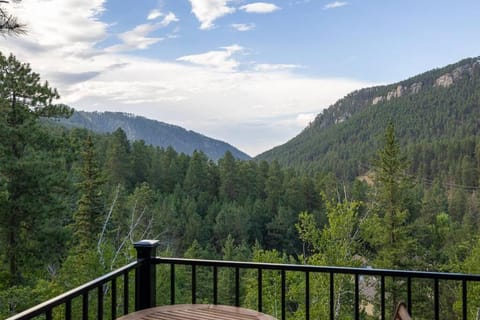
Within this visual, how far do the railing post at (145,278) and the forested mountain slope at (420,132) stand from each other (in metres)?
65.4

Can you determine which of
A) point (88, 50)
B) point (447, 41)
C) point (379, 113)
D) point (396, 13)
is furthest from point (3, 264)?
point (379, 113)

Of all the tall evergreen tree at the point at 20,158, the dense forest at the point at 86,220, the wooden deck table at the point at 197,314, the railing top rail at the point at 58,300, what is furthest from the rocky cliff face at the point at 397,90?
the railing top rail at the point at 58,300

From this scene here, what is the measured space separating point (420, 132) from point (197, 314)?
293 ft

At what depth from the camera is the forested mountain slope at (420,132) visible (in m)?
67.2

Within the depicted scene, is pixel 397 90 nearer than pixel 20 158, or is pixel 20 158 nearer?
pixel 20 158

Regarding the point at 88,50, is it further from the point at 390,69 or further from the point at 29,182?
the point at 390,69

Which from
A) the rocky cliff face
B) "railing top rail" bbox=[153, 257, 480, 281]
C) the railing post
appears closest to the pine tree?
the railing post

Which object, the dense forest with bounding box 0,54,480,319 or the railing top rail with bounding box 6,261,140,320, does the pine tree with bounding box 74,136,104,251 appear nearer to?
the dense forest with bounding box 0,54,480,319

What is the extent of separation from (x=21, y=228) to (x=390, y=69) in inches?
903

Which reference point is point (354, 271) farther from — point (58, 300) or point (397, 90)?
point (397, 90)

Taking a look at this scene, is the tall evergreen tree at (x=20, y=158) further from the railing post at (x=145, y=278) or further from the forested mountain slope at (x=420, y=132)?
the forested mountain slope at (x=420, y=132)

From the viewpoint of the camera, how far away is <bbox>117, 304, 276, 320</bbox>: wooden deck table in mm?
2268

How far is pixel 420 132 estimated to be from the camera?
8469 centimetres

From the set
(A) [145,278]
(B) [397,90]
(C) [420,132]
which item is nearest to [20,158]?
(A) [145,278]
